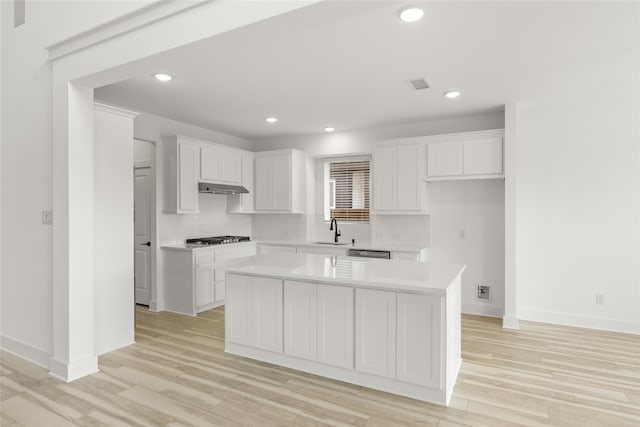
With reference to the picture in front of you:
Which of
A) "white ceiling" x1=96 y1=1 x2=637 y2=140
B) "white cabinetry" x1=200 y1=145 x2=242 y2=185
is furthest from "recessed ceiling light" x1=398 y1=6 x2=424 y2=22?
"white cabinetry" x1=200 y1=145 x2=242 y2=185

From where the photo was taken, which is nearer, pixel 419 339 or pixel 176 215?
pixel 419 339

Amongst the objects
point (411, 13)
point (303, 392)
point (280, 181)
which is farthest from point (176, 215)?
point (411, 13)

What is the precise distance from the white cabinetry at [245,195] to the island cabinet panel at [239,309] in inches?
108

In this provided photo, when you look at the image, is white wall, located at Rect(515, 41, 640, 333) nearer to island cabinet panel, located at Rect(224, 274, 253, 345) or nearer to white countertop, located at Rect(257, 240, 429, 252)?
white countertop, located at Rect(257, 240, 429, 252)

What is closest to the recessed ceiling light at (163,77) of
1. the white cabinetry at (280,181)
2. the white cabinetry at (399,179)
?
the white cabinetry at (280,181)

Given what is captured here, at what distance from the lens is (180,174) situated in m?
4.85

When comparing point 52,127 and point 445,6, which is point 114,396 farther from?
point 445,6

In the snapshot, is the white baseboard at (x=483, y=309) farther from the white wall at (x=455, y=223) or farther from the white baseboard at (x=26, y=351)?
the white baseboard at (x=26, y=351)

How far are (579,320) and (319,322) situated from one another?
3295 mm

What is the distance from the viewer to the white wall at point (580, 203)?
4.01 meters

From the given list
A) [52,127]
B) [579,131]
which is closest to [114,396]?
[52,127]

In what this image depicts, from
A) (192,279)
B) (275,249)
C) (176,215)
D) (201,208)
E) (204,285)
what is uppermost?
(201,208)

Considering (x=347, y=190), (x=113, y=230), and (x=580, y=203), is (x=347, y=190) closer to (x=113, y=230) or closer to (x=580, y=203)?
(x=580, y=203)

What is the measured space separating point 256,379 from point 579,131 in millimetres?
4345
